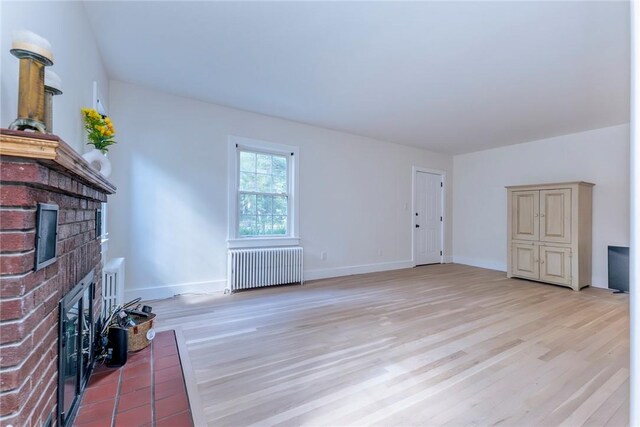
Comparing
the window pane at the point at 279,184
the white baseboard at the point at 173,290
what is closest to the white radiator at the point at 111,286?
the white baseboard at the point at 173,290

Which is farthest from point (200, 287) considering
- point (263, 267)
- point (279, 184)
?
point (279, 184)

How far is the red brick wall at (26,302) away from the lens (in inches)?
32.9

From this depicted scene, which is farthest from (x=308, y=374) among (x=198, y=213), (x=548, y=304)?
(x=548, y=304)

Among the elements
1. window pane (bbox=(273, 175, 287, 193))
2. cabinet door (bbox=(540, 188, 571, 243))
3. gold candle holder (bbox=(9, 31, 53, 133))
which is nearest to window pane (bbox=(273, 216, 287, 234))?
window pane (bbox=(273, 175, 287, 193))

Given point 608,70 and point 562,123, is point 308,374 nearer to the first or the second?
point 608,70

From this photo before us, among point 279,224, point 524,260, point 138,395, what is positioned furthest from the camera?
point 524,260

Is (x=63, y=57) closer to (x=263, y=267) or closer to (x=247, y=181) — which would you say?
(x=247, y=181)

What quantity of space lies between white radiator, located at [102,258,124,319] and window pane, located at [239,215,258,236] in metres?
1.68

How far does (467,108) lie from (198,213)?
12.5 ft

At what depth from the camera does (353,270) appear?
5219 millimetres

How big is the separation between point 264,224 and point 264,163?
3.01ft

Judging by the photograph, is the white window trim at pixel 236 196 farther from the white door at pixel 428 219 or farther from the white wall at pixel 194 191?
the white door at pixel 428 219

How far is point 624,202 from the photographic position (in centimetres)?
438

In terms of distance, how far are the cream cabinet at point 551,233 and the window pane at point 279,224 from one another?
13.0 ft
